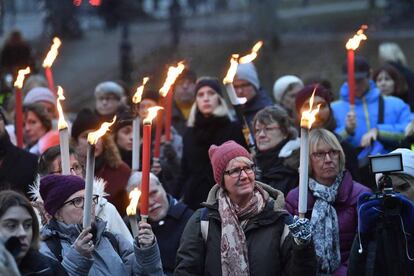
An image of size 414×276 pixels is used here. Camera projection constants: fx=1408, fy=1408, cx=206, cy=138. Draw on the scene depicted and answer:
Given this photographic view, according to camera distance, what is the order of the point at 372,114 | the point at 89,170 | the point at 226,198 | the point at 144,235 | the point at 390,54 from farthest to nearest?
the point at 390,54 → the point at 372,114 → the point at 226,198 → the point at 144,235 → the point at 89,170

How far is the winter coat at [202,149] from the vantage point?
420 inches

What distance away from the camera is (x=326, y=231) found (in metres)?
8.42

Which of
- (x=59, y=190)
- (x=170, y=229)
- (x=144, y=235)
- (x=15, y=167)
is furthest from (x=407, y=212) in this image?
(x=15, y=167)

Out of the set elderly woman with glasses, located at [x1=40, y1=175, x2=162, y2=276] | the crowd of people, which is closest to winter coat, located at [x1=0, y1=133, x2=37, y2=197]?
the crowd of people

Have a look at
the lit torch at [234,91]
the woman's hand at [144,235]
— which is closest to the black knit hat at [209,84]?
the lit torch at [234,91]

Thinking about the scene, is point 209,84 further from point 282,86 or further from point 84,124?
point 282,86

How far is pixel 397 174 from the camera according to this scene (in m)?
8.08

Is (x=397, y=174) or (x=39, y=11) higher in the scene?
Result: (x=39, y=11)

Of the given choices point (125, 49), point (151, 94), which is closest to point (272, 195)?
point (151, 94)

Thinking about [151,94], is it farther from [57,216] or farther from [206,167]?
[57,216]

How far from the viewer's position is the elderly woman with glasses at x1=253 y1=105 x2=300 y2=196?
9438mm

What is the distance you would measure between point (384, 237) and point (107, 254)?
1.50 m

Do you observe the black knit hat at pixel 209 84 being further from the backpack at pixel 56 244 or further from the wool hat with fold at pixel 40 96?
the backpack at pixel 56 244

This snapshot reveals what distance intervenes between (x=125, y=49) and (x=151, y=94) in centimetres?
1095
